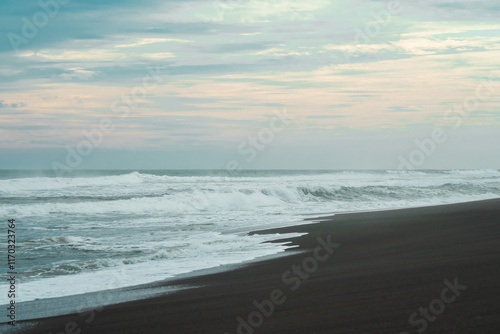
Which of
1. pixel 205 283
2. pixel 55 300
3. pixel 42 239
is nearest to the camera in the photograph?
pixel 55 300

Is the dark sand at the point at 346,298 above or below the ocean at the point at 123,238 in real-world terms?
below

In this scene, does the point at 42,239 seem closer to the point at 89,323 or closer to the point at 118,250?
the point at 118,250

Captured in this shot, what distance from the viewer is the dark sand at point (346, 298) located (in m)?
4.85

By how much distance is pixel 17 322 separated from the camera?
6410 millimetres

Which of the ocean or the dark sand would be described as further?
the ocean

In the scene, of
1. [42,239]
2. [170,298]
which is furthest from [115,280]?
[42,239]

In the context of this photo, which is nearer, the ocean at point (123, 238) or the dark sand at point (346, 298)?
the dark sand at point (346, 298)

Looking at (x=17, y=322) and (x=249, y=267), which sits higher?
(x=249, y=267)

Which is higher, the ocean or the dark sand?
the ocean

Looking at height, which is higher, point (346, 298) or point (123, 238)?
point (123, 238)

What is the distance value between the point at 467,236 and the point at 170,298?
7164 mm

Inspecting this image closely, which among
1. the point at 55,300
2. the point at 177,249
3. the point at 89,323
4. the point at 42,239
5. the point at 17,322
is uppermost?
the point at 42,239

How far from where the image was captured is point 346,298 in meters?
5.96

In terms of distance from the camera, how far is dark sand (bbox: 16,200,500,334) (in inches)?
191
